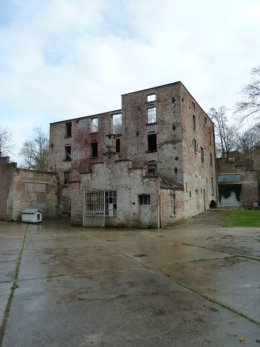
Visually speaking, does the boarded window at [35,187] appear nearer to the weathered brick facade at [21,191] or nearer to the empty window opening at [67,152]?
the weathered brick facade at [21,191]

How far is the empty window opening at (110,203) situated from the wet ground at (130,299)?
1023 cm

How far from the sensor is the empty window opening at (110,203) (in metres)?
19.0

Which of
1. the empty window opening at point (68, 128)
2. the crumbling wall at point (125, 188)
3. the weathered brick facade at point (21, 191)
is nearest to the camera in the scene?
the crumbling wall at point (125, 188)

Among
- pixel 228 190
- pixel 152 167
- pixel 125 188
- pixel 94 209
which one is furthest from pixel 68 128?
pixel 228 190

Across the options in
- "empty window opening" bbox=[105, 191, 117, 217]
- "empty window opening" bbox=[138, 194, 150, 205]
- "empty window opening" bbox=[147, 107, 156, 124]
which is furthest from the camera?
"empty window opening" bbox=[147, 107, 156, 124]

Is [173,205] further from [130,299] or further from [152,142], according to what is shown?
[130,299]

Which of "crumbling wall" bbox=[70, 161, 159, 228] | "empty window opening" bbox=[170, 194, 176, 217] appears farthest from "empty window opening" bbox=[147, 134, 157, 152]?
"crumbling wall" bbox=[70, 161, 159, 228]

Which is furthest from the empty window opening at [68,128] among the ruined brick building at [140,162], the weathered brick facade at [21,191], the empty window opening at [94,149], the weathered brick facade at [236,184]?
the weathered brick facade at [236,184]

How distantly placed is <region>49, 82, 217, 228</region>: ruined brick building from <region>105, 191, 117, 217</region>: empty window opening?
0.20ft

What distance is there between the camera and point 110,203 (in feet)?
62.9

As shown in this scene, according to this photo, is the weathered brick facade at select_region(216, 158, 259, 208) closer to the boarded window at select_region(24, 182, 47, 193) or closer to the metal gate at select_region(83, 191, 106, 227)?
the metal gate at select_region(83, 191, 106, 227)

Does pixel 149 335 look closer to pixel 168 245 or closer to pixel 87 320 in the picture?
pixel 87 320

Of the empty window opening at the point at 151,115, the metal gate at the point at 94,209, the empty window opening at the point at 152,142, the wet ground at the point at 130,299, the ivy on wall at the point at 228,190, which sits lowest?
the wet ground at the point at 130,299

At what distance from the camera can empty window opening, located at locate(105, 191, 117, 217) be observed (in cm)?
1898
